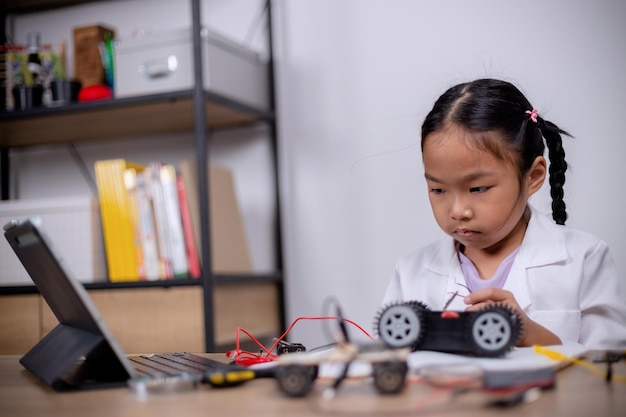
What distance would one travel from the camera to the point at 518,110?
138 cm

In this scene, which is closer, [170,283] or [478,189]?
[478,189]

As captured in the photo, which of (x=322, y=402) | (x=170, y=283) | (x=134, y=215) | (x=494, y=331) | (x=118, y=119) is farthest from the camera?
(x=118, y=119)

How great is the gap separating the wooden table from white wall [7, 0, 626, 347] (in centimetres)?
128

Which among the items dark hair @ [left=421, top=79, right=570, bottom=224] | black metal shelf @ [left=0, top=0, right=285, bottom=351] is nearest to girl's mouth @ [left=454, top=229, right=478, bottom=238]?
dark hair @ [left=421, top=79, right=570, bottom=224]

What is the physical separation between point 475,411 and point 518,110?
2.95ft

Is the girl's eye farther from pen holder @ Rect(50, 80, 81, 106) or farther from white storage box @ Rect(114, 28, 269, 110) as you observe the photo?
pen holder @ Rect(50, 80, 81, 106)

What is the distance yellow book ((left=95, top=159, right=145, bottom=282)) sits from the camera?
2.09 meters

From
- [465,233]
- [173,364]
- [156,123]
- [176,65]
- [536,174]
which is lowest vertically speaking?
[173,364]

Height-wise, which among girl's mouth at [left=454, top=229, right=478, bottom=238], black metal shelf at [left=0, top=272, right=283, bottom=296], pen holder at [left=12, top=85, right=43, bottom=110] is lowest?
black metal shelf at [left=0, top=272, right=283, bottom=296]

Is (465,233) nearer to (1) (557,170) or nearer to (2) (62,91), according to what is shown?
(1) (557,170)

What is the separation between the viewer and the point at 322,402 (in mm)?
636

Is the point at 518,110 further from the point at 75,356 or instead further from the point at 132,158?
the point at 132,158

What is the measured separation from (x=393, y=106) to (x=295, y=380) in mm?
1576

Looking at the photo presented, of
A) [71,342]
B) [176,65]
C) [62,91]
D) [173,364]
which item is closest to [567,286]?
[173,364]
